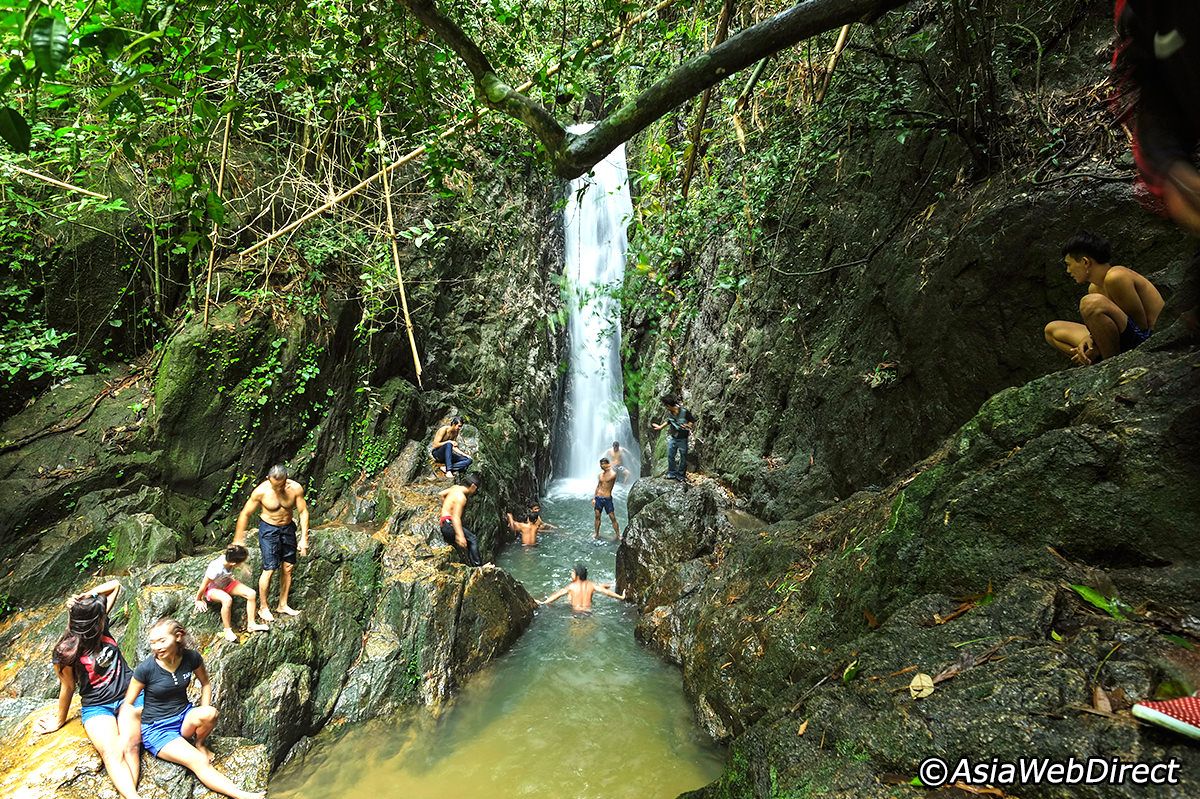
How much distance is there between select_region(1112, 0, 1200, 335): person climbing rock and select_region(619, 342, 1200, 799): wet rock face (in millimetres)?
1021

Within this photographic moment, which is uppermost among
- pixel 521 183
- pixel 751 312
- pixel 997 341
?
pixel 521 183

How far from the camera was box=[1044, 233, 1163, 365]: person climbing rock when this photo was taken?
2.96 m

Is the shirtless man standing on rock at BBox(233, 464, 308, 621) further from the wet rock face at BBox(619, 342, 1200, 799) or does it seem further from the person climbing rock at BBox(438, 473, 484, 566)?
the wet rock face at BBox(619, 342, 1200, 799)

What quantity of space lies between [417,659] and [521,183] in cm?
1159

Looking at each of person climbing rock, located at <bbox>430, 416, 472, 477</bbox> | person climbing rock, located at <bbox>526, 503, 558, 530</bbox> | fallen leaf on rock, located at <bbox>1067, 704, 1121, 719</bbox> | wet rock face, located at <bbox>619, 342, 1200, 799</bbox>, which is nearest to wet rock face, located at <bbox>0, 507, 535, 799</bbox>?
person climbing rock, located at <bbox>430, 416, 472, 477</bbox>

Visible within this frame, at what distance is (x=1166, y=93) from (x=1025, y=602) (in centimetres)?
184

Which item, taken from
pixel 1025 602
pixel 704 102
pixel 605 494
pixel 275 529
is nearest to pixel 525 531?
pixel 605 494

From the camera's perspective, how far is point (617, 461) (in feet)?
45.8

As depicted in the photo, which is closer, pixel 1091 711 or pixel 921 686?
pixel 1091 711

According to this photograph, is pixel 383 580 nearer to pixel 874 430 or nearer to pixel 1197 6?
pixel 874 430

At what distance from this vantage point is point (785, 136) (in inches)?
256

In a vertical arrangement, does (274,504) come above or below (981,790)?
above

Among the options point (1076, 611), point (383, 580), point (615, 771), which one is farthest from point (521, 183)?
point (1076, 611)

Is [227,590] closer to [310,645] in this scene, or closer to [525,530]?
[310,645]
